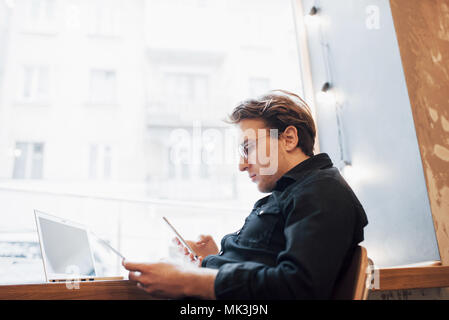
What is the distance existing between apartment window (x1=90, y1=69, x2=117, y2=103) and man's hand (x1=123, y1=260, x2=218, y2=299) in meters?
4.64

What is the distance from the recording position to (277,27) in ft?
Answer: 16.0

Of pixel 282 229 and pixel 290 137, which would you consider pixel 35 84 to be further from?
pixel 282 229

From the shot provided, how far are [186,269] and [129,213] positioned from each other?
5053mm

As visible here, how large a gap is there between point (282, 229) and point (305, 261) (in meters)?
0.14

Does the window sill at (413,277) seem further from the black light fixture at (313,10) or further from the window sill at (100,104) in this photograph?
the window sill at (100,104)

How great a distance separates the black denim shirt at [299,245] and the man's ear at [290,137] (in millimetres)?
108

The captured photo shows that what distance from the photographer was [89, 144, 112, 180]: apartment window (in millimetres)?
4691

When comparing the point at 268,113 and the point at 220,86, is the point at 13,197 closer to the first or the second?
the point at 268,113

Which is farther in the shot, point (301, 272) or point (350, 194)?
point (350, 194)

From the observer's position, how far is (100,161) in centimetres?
477

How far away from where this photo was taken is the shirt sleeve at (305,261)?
47 centimetres

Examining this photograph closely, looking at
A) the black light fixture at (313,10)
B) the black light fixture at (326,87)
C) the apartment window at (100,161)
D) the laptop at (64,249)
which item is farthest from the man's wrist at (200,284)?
the apartment window at (100,161)

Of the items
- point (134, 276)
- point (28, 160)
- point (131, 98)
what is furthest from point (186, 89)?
point (134, 276)

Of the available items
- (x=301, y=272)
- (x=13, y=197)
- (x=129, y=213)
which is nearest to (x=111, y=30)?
(x=129, y=213)
